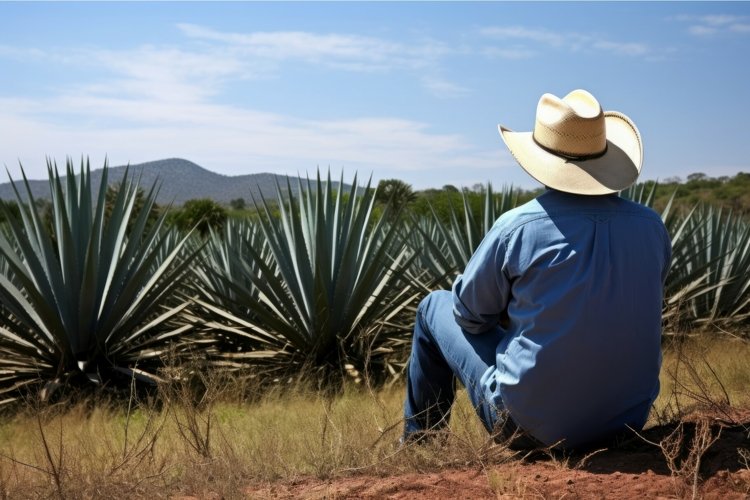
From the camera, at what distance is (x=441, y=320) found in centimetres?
353

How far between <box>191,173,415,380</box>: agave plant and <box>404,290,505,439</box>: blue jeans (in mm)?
2891

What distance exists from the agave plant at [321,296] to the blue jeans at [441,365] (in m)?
2.89

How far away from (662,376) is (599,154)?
3.26 meters

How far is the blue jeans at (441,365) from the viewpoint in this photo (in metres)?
3.33

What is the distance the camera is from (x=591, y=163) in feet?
10.6

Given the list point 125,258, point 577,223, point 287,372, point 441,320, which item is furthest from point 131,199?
point 577,223

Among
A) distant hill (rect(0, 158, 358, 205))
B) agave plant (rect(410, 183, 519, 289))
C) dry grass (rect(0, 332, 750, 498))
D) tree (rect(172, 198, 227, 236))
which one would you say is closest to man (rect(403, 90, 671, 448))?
dry grass (rect(0, 332, 750, 498))

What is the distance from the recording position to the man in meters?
2.98

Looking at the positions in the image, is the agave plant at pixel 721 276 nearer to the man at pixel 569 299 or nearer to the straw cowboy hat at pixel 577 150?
the straw cowboy hat at pixel 577 150

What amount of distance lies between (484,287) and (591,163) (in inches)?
23.1

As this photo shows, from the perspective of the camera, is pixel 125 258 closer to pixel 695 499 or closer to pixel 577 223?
pixel 577 223

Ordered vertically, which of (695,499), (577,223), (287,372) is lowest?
(287,372)

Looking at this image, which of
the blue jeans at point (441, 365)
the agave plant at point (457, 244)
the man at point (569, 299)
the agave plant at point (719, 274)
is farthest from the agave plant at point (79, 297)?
the agave plant at point (719, 274)

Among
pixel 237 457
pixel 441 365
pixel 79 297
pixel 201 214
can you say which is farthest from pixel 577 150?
pixel 201 214
